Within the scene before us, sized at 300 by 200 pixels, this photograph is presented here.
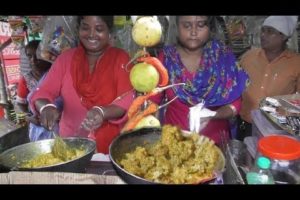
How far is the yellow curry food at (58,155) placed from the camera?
154cm

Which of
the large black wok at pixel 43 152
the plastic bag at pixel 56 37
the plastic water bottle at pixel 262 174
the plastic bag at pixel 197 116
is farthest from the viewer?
the plastic bag at pixel 56 37

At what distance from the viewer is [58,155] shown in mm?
1591

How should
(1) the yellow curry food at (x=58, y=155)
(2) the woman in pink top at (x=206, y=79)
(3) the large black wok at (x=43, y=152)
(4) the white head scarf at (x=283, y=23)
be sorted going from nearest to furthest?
(3) the large black wok at (x=43, y=152) < (1) the yellow curry food at (x=58, y=155) < (2) the woman in pink top at (x=206, y=79) < (4) the white head scarf at (x=283, y=23)

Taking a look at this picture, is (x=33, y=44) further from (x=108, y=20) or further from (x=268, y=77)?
(x=268, y=77)

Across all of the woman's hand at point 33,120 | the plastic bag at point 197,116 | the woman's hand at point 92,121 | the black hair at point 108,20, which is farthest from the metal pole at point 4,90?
the plastic bag at point 197,116

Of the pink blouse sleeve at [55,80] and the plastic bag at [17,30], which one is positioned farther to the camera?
the plastic bag at [17,30]

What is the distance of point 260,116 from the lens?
74.5 inches

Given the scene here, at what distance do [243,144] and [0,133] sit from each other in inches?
51.2

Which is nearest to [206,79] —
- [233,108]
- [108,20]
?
[233,108]

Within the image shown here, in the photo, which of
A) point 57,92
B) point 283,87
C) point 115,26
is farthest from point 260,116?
point 57,92

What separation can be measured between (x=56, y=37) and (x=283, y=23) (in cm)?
161

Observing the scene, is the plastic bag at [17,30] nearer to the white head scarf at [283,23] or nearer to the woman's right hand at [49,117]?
the woman's right hand at [49,117]

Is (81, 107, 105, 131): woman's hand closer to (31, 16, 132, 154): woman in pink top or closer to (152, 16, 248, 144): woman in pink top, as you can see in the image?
(31, 16, 132, 154): woman in pink top

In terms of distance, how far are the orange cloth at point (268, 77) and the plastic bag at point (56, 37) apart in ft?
4.28
